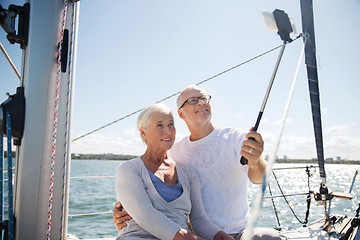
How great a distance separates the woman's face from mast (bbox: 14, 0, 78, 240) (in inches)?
15.7

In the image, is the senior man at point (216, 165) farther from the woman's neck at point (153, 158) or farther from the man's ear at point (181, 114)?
the woman's neck at point (153, 158)

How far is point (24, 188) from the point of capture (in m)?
1.02

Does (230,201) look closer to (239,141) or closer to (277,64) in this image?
(239,141)

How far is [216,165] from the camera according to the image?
5.01ft

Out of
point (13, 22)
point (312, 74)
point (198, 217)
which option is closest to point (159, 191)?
point (198, 217)

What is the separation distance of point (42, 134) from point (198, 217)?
852mm

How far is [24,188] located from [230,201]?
102 centimetres

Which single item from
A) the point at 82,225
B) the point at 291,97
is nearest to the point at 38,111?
the point at 291,97

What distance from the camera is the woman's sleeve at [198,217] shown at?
51.6 inches

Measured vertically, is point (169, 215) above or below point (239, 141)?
below

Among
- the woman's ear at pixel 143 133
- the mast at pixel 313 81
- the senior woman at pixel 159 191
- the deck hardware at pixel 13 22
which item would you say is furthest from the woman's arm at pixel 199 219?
the mast at pixel 313 81

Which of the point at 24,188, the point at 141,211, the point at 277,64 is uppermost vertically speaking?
the point at 277,64

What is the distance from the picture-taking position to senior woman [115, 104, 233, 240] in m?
1.12

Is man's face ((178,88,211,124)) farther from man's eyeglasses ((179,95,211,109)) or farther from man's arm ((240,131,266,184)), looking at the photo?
man's arm ((240,131,266,184))
